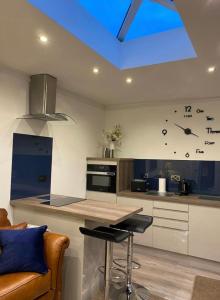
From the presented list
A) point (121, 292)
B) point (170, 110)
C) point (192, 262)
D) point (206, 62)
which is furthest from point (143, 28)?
point (192, 262)

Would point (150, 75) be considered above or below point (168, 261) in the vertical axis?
above

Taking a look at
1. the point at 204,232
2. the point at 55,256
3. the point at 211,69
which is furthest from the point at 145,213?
the point at 211,69

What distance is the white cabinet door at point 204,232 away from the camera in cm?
327

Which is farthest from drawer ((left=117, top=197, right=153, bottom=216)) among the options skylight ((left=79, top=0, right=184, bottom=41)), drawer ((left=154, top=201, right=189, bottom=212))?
skylight ((left=79, top=0, right=184, bottom=41))

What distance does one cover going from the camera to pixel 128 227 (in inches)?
94.5

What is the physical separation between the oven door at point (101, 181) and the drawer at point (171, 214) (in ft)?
2.61

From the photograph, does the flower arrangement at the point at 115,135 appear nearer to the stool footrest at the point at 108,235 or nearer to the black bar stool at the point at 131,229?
the black bar stool at the point at 131,229

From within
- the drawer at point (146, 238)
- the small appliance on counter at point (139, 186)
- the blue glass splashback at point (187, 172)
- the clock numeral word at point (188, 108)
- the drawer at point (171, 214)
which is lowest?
the drawer at point (146, 238)

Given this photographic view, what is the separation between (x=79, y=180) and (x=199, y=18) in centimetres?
302

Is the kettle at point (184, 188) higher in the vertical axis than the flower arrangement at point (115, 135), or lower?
lower

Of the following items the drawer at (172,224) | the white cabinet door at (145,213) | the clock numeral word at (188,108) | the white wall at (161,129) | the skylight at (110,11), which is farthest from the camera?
the clock numeral word at (188,108)

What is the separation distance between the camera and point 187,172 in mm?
3990

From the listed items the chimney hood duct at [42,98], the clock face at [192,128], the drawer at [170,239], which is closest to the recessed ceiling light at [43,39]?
the chimney hood duct at [42,98]

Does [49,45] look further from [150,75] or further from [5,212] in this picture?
[5,212]
